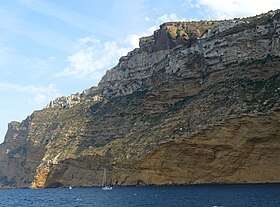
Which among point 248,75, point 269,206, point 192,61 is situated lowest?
point 269,206

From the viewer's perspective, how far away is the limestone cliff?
103m

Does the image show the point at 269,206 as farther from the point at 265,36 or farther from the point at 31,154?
the point at 31,154

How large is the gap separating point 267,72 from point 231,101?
10761mm

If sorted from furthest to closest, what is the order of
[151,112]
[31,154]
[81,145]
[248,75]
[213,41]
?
[31,154] < [81,145] < [151,112] < [213,41] < [248,75]

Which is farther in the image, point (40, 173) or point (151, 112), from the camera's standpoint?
point (40, 173)

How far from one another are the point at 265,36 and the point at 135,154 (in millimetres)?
41508

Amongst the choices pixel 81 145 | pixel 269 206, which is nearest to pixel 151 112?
pixel 81 145

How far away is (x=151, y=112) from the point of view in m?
138

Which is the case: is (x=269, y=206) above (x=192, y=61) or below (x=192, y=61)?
below

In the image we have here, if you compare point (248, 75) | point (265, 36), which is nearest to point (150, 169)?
point (248, 75)

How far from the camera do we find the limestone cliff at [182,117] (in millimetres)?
103312

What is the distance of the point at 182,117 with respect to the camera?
119562mm

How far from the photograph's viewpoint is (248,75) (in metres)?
115

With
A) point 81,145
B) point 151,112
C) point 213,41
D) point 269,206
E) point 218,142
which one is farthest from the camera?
point 81,145
